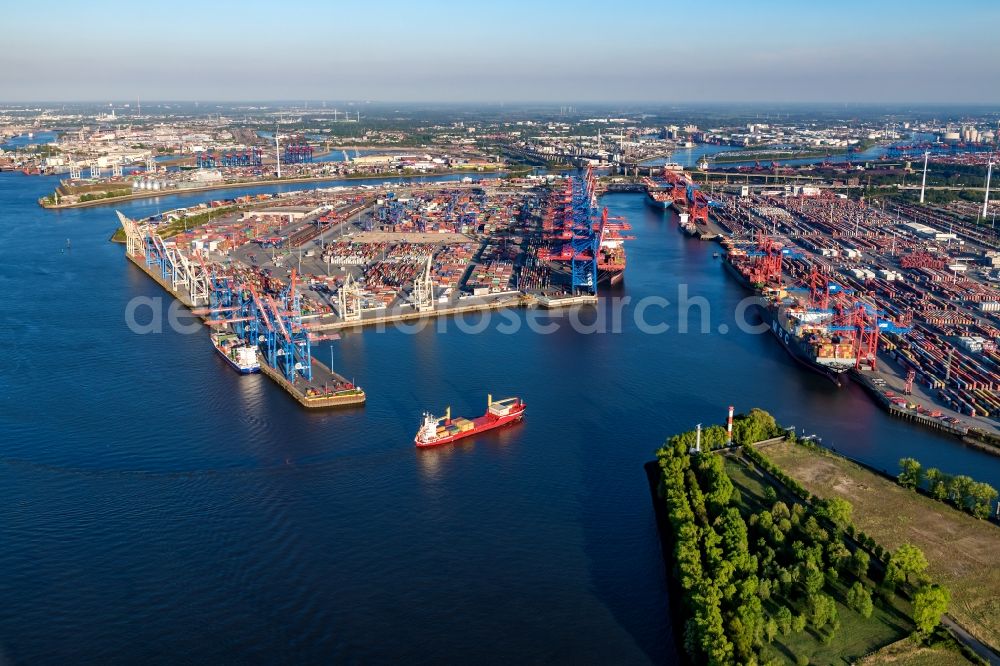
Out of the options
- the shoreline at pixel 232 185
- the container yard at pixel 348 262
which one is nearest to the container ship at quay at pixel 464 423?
the container yard at pixel 348 262

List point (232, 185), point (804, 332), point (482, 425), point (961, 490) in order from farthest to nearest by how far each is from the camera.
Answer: point (232, 185) → point (804, 332) → point (482, 425) → point (961, 490)

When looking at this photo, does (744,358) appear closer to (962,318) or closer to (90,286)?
(962,318)

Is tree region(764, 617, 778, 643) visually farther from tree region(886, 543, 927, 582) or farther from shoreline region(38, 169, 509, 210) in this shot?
shoreline region(38, 169, 509, 210)

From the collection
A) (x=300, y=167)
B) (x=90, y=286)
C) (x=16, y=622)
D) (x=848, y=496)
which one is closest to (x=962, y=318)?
(x=848, y=496)

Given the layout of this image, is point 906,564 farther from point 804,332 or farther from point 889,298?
point 889,298

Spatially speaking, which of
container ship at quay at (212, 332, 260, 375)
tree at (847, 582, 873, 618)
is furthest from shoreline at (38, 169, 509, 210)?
tree at (847, 582, 873, 618)

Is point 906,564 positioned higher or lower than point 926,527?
higher

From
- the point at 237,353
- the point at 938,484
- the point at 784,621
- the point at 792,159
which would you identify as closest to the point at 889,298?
the point at 938,484

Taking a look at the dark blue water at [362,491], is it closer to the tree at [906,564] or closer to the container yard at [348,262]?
the container yard at [348,262]
